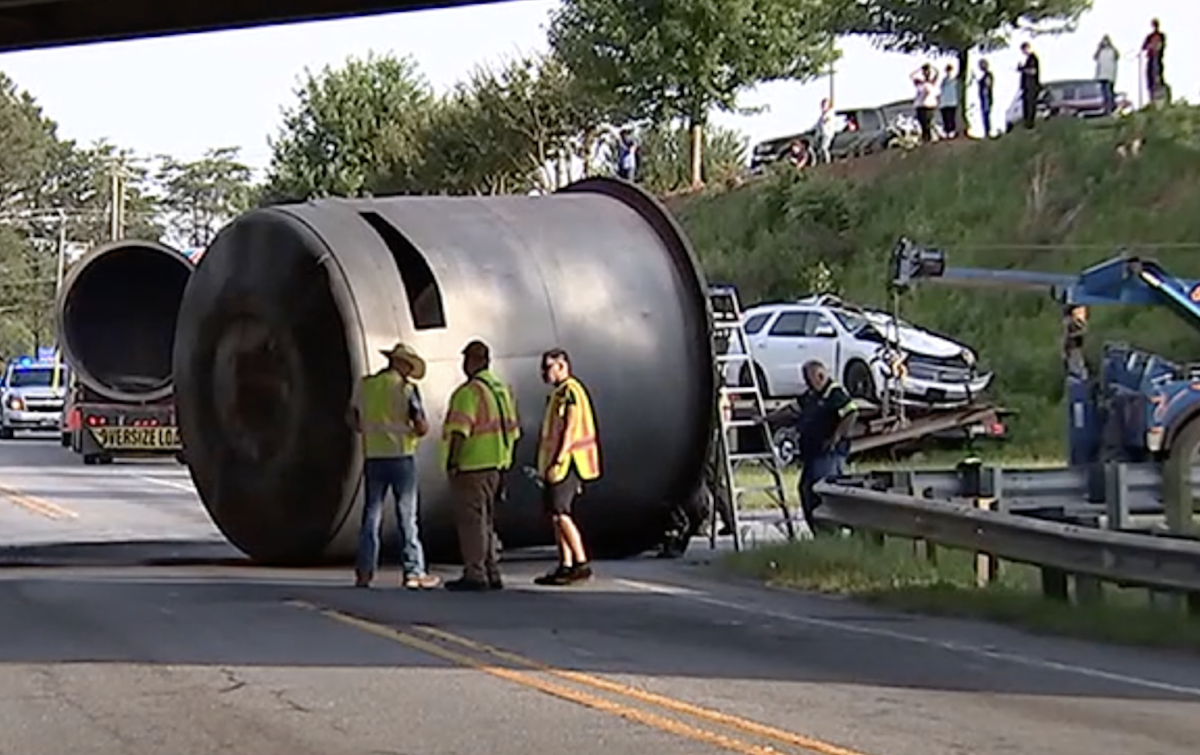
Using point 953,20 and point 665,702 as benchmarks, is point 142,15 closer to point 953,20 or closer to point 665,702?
point 665,702

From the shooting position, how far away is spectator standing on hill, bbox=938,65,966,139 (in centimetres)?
4725

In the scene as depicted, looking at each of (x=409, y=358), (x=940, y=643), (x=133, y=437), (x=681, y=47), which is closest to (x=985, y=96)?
(x=681, y=47)

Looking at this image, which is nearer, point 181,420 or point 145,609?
point 145,609

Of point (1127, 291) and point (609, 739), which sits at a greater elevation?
point (1127, 291)

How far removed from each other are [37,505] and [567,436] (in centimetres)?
1244

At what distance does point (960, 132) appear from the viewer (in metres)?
46.7

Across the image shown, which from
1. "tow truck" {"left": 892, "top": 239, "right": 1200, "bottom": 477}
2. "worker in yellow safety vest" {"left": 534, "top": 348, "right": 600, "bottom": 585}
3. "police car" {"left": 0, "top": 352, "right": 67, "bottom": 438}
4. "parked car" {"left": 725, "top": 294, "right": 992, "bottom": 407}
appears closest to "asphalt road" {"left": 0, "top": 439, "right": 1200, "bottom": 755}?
"worker in yellow safety vest" {"left": 534, "top": 348, "right": 600, "bottom": 585}

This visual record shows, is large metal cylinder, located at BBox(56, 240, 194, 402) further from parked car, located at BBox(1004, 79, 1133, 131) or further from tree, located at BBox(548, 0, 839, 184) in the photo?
tree, located at BBox(548, 0, 839, 184)

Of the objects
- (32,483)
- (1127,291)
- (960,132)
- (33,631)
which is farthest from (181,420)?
(960,132)

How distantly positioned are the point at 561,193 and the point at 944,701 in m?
10.5

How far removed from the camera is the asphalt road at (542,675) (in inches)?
381

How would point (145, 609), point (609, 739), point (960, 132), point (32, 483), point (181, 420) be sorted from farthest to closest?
point (960, 132)
point (32, 483)
point (181, 420)
point (145, 609)
point (609, 739)

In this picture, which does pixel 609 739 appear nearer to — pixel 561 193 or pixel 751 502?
pixel 561 193

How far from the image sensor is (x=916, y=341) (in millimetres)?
32219
